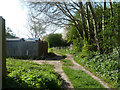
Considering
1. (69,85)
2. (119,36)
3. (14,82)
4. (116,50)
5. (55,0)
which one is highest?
(55,0)

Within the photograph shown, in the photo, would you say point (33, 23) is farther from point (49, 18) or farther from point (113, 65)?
point (113, 65)

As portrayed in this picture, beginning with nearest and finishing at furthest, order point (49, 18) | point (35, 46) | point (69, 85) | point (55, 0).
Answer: point (69, 85), point (55, 0), point (49, 18), point (35, 46)

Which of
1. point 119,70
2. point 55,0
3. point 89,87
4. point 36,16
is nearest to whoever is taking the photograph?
point 89,87

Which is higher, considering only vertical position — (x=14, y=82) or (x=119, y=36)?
(x=119, y=36)

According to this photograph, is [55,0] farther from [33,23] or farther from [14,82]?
[14,82]

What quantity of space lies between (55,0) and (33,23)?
2.31 m

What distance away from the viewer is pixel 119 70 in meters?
2.62

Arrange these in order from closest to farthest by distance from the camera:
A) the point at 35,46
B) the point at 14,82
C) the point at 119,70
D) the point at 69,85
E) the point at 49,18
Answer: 1. the point at 14,82
2. the point at 69,85
3. the point at 119,70
4. the point at 49,18
5. the point at 35,46

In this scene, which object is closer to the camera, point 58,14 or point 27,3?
point 27,3

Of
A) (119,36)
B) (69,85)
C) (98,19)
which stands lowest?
(69,85)

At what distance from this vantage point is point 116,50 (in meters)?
3.03

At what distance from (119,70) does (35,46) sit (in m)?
6.56

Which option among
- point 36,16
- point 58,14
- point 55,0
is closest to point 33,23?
point 36,16

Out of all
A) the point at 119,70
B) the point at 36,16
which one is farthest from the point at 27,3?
the point at 119,70
